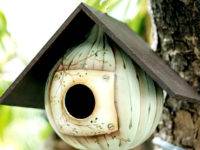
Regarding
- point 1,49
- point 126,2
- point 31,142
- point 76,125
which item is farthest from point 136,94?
point 31,142

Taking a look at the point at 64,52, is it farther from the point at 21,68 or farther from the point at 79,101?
the point at 21,68

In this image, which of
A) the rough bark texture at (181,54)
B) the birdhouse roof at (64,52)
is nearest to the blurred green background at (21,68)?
the rough bark texture at (181,54)

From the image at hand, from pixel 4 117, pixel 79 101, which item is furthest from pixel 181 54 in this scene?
pixel 4 117

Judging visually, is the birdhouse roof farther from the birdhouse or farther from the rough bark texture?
the rough bark texture

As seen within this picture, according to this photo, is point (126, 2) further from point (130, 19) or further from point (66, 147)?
point (66, 147)

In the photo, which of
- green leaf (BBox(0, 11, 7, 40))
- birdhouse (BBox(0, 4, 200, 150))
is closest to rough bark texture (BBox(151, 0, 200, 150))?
birdhouse (BBox(0, 4, 200, 150))

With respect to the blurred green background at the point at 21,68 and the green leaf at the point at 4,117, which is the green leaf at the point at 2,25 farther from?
the green leaf at the point at 4,117
